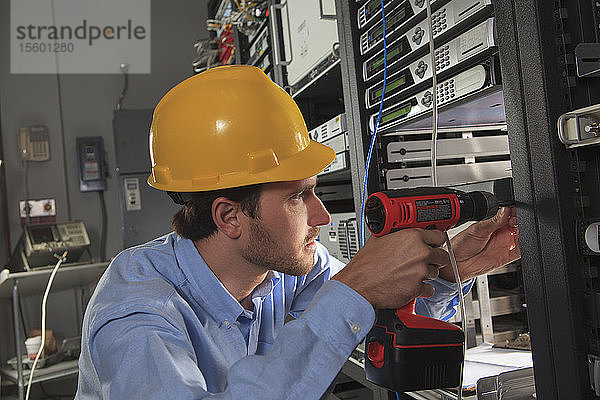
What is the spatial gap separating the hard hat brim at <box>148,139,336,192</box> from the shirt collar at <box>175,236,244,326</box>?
13 cm

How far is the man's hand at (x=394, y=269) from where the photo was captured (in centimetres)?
83

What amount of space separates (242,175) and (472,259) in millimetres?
466

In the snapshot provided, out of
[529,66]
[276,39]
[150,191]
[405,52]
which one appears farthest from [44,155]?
[529,66]

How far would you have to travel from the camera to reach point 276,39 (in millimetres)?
1896

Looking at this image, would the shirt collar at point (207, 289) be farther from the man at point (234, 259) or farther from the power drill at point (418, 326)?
the power drill at point (418, 326)

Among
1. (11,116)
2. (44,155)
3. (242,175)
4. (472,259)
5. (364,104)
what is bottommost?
(472,259)

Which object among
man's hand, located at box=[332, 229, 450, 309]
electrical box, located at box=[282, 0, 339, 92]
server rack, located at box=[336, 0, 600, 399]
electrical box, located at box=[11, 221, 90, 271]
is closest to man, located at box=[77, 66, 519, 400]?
man's hand, located at box=[332, 229, 450, 309]

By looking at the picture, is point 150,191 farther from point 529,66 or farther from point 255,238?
point 529,66

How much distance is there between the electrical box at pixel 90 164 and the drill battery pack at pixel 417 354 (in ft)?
11.1

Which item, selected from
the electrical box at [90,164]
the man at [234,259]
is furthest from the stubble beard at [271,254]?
the electrical box at [90,164]

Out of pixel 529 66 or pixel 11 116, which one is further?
pixel 11 116

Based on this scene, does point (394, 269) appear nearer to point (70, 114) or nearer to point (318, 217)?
point (318, 217)

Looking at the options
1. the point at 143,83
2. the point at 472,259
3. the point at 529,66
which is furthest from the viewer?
the point at 143,83

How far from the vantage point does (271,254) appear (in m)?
1.10
